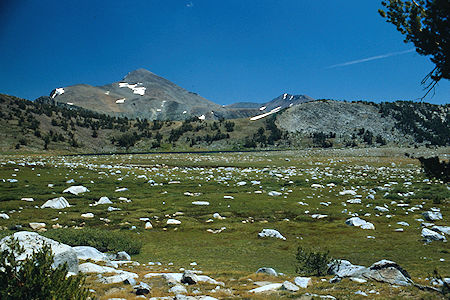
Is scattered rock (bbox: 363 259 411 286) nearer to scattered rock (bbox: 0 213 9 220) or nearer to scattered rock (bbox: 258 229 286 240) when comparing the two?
scattered rock (bbox: 258 229 286 240)

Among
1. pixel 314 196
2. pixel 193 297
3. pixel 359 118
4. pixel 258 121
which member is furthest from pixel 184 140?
pixel 193 297

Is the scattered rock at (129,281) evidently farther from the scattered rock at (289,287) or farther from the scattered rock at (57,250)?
the scattered rock at (289,287)

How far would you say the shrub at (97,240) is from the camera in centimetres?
1081

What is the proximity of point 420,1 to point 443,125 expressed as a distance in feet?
448

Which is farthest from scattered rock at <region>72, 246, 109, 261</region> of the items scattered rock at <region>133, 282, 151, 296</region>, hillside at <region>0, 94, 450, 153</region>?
hillside at <region>0, 94, 450, 153</region>

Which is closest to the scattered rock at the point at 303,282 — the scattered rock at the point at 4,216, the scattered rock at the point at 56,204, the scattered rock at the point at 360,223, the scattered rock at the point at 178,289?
the scattered rock at the point at 178,289

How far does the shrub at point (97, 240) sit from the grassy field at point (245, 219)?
0.40 metres

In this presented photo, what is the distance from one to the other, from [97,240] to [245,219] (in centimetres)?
850

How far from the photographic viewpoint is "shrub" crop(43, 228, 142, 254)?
10.8 meters

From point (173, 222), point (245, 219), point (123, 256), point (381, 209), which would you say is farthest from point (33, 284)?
point (381, 209)

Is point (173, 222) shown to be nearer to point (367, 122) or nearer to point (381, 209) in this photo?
point (381, 209)

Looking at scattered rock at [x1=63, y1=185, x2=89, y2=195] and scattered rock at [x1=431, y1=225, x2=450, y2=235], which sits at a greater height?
scattered rock at [x1=63, y1=185, x2=89, y2=195]

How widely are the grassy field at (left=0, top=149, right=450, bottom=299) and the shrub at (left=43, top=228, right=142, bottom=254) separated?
40cm

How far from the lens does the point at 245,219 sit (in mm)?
17094
